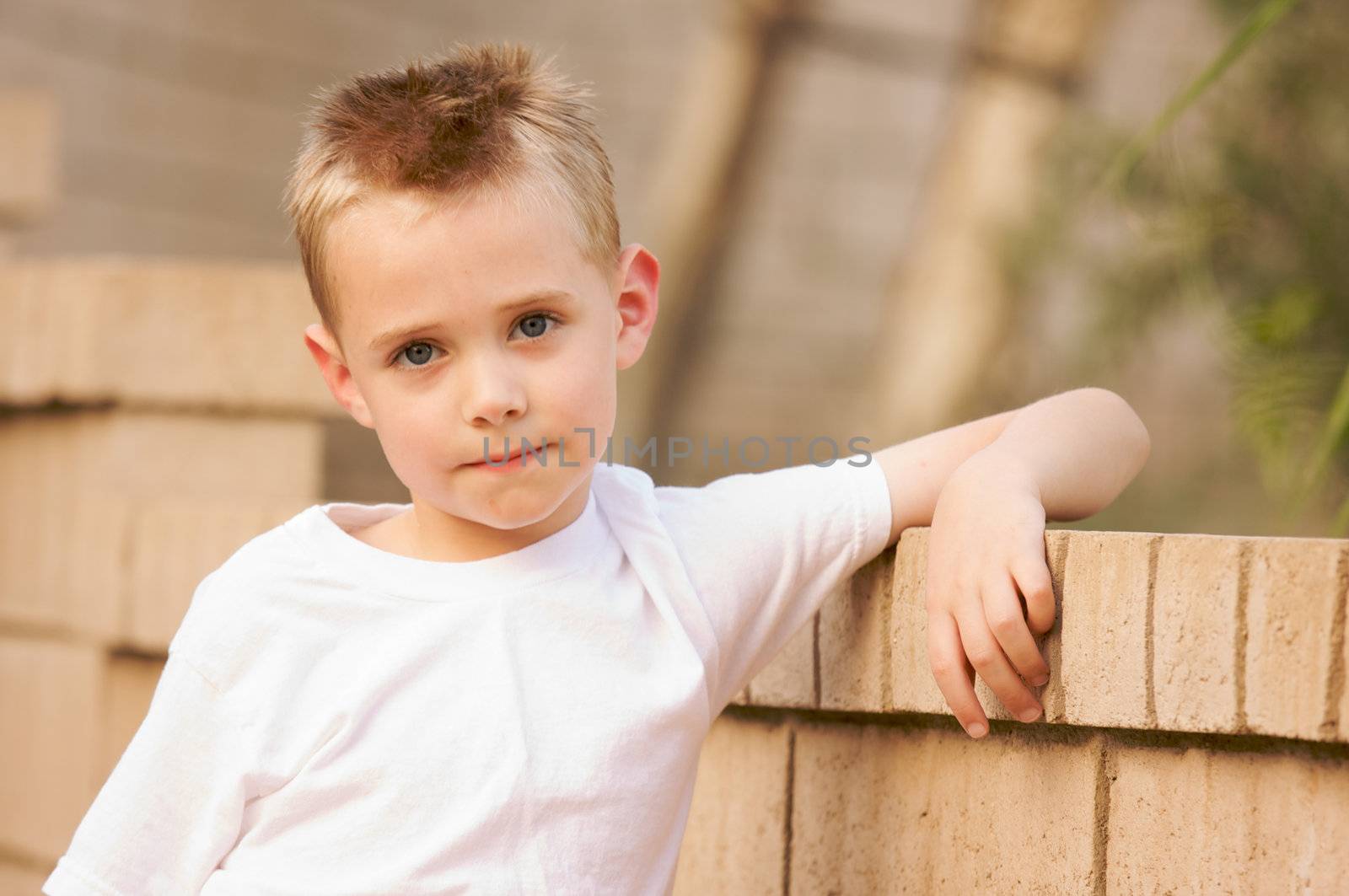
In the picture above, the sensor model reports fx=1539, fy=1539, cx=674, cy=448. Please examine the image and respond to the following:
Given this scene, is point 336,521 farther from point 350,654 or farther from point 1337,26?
point 1337,26

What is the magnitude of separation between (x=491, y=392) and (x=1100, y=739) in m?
0.58

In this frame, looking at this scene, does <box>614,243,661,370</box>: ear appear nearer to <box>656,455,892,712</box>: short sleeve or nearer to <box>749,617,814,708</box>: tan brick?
<box>656,455,892,712</box>: short sleeve

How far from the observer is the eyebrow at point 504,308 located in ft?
4.25

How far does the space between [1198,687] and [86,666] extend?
202 cm

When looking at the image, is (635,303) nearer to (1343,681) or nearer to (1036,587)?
(1036,587)

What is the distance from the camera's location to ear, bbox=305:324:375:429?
1.44m

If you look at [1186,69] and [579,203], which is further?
[1186,69]

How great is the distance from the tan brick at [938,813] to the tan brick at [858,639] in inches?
1.9

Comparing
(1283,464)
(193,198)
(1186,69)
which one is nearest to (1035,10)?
(1186,69)

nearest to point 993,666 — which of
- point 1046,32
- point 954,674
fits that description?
point 954,674

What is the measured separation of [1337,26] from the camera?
3449mm

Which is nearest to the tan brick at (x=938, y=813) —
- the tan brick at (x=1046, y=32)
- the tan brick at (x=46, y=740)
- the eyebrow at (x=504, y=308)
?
the eyebrow at (x=504, y=308)

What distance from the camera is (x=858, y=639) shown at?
4.99ft

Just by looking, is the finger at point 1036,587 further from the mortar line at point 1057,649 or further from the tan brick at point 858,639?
the tan brick at point 858,639
